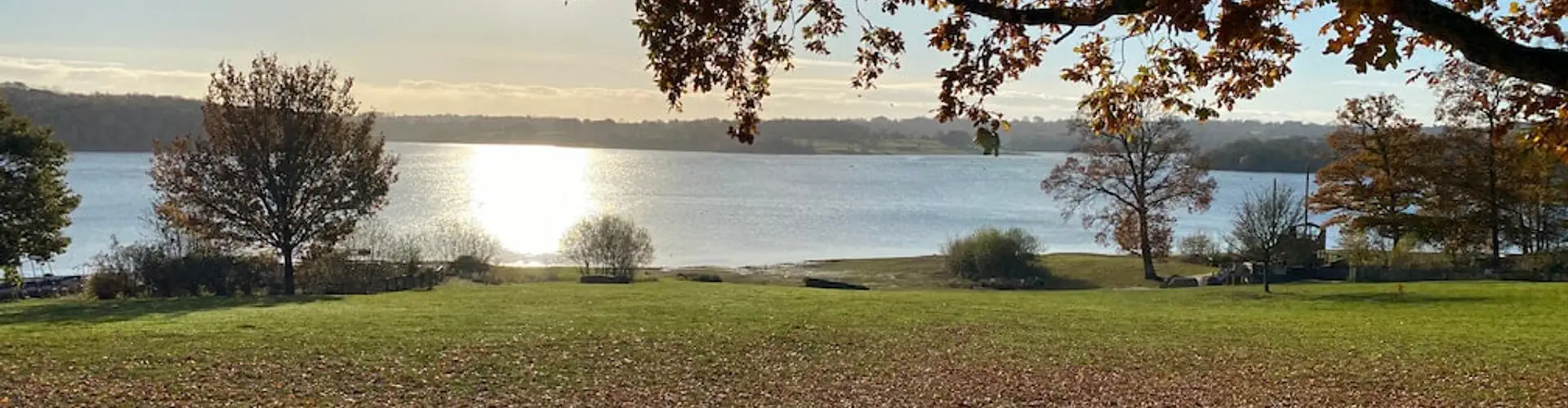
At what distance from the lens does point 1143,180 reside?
3762 centimetres

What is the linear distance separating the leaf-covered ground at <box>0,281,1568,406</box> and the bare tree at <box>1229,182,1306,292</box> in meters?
→ 8.24

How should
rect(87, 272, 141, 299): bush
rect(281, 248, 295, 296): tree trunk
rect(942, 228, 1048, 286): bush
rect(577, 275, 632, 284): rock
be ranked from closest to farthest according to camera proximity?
rect(87, 272, 141, 299): bush < rect(281, 248, 295, 296): tree trunk < rect(577, 275, 632, 284): rock < rect(942, 228, 1048, 286): bush

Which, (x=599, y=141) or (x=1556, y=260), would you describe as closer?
(x=1556, y=260)

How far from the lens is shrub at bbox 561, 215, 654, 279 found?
Result: 1563 inches

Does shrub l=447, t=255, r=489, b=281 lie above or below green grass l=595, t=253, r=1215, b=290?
above

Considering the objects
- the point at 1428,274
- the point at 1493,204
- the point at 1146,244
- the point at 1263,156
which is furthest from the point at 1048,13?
the point at 1263,156

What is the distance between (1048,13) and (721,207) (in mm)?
77611

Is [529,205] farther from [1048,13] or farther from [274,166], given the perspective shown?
[1048,13]

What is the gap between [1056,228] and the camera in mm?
71125

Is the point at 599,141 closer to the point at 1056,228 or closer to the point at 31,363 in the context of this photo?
the point at 1056,228

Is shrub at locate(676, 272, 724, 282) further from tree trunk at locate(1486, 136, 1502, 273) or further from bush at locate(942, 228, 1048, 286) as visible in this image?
tree trunk at locate(1486, 136, 1502, 273)

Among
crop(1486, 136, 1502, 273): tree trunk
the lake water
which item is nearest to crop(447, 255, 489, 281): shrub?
the lake water

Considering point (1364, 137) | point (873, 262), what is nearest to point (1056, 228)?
point (873, 262)

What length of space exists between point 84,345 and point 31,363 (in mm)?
1212
